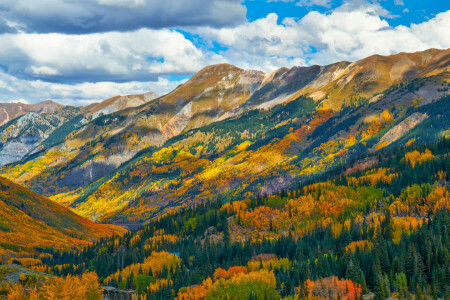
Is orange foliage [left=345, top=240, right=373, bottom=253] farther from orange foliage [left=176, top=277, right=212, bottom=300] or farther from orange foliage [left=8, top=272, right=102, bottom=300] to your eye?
orange foliage [left=8, top=272, right=102, bottom=300]

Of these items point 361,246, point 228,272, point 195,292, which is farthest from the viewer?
point 228,272

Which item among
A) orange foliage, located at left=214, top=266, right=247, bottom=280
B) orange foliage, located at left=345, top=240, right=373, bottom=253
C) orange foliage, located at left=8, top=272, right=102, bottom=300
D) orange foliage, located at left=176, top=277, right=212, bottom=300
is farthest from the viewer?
orange foliage, located at left=214, top=266, right=247, bottom=280

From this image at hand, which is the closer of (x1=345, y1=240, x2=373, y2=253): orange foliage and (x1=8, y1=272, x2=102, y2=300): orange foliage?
(x1=8, y1=272, x2=102, y2=300): orange foliage

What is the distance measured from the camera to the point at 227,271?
605ft

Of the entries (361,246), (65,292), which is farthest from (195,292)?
(361,246)

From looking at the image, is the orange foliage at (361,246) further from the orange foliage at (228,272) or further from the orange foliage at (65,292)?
the orange foliage at (65,292)

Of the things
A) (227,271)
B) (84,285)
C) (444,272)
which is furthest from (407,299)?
(84,285)

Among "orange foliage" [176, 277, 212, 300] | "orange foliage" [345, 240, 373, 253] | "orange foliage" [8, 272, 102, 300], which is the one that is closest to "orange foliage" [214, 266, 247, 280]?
"orange foliage" [176, 277, 212, 300]

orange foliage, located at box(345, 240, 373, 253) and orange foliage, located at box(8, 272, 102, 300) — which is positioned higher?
orange foliage, located at box(345, 240, 373, 253)

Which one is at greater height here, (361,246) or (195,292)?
(361,246)

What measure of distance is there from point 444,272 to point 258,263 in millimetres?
76475

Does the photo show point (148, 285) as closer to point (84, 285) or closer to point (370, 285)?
point (84, 285)

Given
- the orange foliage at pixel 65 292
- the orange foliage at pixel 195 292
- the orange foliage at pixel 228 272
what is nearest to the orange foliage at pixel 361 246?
the orange foliage at pixel 228 272

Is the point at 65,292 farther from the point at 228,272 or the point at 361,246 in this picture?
the point at 361,246
